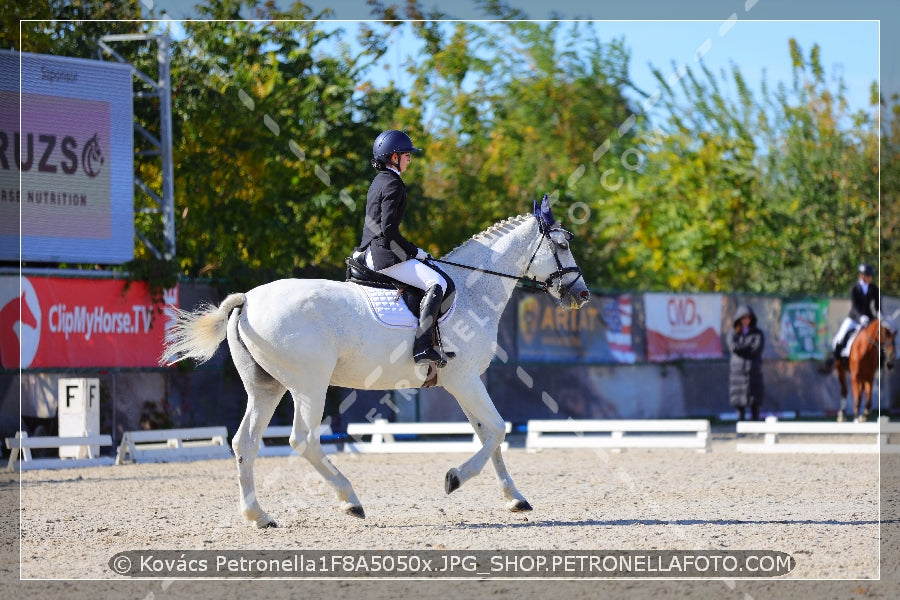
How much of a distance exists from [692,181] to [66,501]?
25.0 m

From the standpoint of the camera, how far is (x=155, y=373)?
58.1 feet

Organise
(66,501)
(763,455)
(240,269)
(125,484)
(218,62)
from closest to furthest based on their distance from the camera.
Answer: (66,501)
(125,484)
(763,455)
(240,269)
(218,62)

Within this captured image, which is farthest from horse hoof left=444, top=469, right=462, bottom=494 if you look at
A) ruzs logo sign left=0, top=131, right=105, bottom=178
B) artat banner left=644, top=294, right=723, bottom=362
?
artat banner left=644, top=294, right=723, bottom=362

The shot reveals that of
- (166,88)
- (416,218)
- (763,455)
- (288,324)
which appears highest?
(166,88)

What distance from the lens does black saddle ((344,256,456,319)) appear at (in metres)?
9.32

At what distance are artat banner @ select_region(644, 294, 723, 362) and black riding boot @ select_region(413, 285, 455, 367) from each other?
1493cm

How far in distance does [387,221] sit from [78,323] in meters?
9.01

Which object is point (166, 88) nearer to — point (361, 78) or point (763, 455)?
point (361, 78)

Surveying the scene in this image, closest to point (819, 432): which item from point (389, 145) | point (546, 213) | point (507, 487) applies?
point (546, 213)

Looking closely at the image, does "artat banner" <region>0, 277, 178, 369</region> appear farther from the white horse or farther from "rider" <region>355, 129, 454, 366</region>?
"rider" <region>355, 129, 454, 366</region>

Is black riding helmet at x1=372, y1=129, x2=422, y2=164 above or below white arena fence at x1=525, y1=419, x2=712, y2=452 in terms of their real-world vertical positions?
above

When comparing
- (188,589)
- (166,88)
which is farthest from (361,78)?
(188,589)

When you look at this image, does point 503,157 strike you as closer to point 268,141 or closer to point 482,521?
point 268,141

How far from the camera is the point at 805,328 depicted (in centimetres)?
2662
